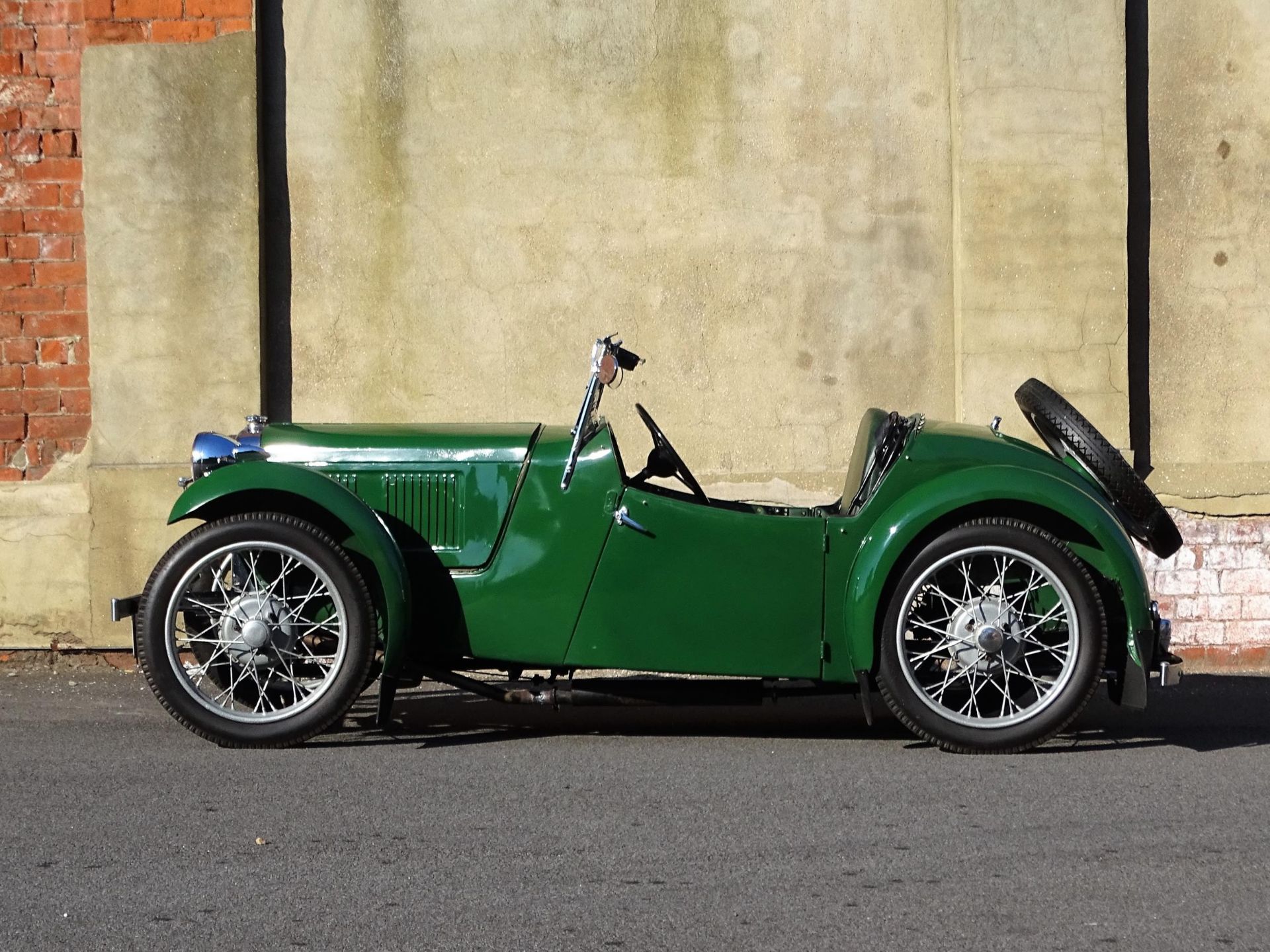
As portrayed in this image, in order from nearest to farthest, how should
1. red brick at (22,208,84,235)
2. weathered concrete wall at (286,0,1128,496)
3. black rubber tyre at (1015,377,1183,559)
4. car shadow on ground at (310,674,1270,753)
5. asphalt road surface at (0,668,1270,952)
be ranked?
asphalt road surface at (0,668,1270,952) < black rubber tyre at (1015,377,1183,559) < car shadow on ground at (310,674,1270,753) < red brick at (22,208,84,235) < weathered concrete wall at (286,0,1128,496)

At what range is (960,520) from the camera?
5207 millimetres

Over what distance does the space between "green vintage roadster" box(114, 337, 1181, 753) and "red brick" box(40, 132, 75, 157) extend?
3.19 m

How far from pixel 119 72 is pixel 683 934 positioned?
18.9ft

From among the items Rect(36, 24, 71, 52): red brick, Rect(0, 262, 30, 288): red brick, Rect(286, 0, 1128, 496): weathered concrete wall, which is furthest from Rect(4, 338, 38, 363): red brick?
Rect(36, 24, 71, 52): red brick

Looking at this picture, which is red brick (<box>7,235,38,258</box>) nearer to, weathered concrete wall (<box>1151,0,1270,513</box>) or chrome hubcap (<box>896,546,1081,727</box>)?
chrome hubcap (<box>896,546,1081,727</box>)

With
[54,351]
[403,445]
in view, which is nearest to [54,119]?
[54,351]

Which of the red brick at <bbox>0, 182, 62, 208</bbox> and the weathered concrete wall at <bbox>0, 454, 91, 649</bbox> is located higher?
the red brick at <bbox>0, 182, 62, 208</bbox>

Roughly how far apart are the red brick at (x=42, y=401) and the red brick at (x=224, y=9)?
78.0 inches

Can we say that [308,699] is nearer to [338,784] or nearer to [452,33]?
[338,784]

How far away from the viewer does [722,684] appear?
5.25 m

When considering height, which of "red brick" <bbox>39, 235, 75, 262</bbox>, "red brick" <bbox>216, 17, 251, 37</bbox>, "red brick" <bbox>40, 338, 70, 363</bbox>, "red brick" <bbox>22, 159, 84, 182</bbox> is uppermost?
"red brick" <bbox>216, 17, 251, 37</bbox>

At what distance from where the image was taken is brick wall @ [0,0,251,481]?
7621mm

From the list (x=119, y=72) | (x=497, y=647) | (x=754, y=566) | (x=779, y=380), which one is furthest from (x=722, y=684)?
(x=119, y=72)

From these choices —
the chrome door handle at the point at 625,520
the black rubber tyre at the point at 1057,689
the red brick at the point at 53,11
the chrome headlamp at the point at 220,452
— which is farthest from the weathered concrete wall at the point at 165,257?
the black rubber tyre at the point at 1057,689
